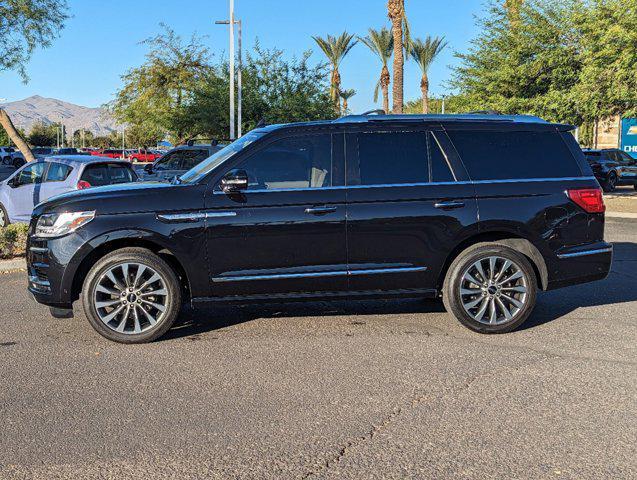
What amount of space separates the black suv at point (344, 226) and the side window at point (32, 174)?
792cm

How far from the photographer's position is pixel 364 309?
7074 millimetres

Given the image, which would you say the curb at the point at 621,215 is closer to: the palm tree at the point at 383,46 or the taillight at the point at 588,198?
the taillight at the point at 588,198

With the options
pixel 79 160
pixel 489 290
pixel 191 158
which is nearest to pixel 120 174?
pixel 79 160

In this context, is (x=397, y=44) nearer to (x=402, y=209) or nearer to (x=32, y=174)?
(x=32, y=174)

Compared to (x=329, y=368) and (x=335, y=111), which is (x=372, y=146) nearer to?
(x=329, y=368)

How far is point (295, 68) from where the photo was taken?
33688 mm

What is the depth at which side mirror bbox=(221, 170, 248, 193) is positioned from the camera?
5.66 meters

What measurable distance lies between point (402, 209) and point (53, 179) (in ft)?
29.6

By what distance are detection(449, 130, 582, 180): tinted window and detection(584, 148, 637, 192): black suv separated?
73.4 ft

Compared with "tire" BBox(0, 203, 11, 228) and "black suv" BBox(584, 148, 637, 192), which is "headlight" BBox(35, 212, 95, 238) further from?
"black suv" BBox(584, 148, 637, 192)

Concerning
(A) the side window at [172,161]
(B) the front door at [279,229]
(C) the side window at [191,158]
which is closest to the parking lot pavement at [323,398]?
(B) the front door at [279,229]

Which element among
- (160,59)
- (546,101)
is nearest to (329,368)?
(546,101)

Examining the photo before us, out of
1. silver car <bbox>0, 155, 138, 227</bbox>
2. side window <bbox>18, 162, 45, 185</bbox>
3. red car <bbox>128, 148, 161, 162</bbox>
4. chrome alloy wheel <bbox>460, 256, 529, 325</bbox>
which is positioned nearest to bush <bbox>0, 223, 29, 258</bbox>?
silver car <bbox>0, 155, 138, 227</bbox>

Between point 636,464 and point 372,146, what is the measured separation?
3.51 metres
